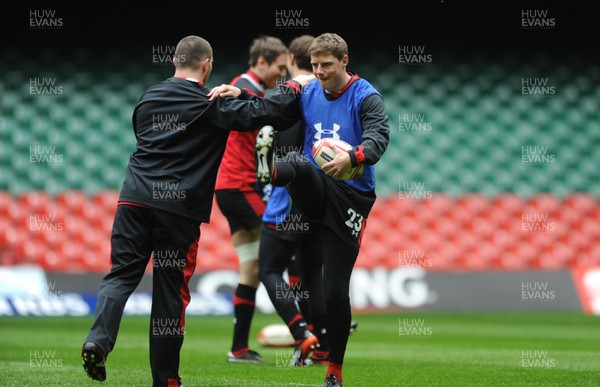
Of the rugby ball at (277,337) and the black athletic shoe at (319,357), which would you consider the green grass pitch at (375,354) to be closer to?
the rugby ball at (277,337)

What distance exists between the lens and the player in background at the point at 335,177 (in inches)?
205

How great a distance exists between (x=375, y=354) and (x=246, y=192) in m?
1.89

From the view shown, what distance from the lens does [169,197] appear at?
5.07 metres

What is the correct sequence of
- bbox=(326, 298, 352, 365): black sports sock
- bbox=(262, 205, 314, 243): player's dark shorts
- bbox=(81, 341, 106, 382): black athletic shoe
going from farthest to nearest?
bbox=(262, 205, 314, 243): player's dark shorts → bbox=(326, 298, 352, 365): black sports sock → bbox=(81, 341, 106, 382): black athletic shoe

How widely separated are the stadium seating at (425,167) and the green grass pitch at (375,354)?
2503mm

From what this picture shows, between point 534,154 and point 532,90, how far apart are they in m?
1.35

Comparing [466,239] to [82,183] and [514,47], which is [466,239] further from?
[82,183]

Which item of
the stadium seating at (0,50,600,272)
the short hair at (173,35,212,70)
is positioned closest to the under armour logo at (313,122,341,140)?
the short hair at (173,35,212,70)

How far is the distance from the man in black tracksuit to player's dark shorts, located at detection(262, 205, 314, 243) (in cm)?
161

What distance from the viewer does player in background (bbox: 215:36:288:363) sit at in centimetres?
730

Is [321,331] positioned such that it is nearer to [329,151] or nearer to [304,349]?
[304,349]

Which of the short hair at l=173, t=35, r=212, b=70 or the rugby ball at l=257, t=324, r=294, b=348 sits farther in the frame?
the rugby ball at l=257, t=324, r=294, b=348

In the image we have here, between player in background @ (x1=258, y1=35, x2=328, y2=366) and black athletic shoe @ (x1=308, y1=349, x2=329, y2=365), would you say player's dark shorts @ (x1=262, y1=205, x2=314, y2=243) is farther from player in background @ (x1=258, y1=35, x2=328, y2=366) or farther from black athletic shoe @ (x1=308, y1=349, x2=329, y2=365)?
black athletic shoe @ (x1=308, y1=349, x2=329, y2=365)

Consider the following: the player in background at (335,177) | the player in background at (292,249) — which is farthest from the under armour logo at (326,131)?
the player in background at (292,249)
